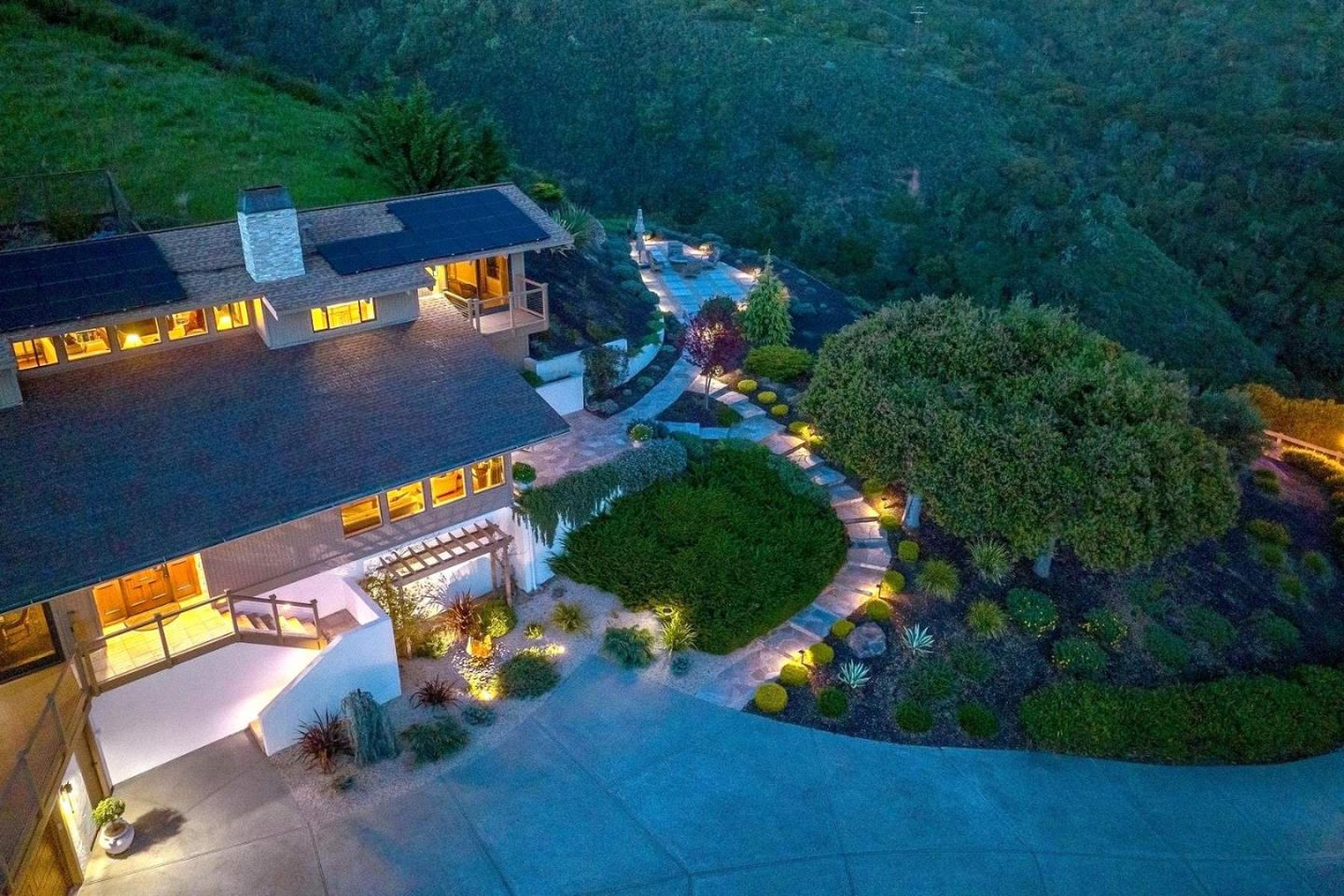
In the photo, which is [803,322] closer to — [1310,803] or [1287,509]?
[1287,509]

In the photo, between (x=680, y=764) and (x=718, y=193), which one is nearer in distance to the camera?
(x=680, y=764)

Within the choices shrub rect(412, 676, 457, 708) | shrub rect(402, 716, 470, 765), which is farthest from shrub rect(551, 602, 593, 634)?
shrub rect(402, 716, 470, 765)

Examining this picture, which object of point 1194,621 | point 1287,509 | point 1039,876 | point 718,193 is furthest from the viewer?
point 718,193

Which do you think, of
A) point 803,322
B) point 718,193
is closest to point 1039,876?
point 803,322

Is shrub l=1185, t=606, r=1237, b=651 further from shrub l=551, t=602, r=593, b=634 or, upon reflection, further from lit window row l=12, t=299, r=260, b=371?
lit window row l=12, t=299, r=260, b=371

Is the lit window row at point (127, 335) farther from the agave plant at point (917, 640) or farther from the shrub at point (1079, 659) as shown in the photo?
the shrub at point (1079, 659)

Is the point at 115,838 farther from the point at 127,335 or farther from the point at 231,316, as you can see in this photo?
the point at 231,316

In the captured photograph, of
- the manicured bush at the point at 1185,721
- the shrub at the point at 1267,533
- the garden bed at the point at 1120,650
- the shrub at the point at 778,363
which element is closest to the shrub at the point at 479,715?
the garden bed at the point at 1120,650
